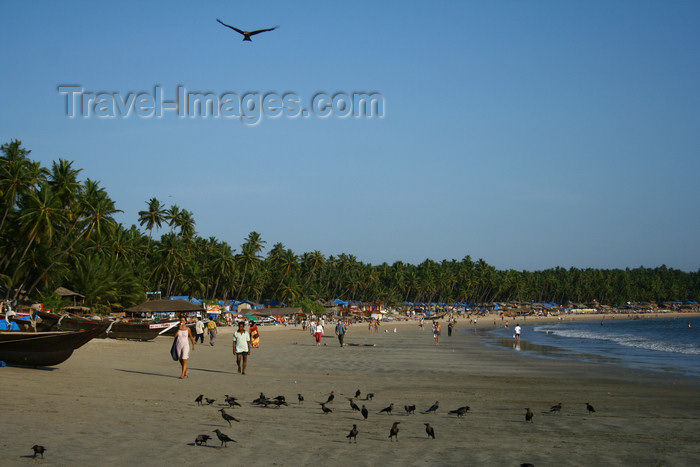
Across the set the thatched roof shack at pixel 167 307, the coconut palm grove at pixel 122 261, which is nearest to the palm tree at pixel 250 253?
the coconut palm grove at pixel 122 261

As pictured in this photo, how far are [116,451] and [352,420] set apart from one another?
13.8ft

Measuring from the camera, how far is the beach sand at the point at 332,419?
25.7ft

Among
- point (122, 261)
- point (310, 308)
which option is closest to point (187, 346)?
point (122, 261)

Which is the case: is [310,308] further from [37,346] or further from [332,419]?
[332,419]

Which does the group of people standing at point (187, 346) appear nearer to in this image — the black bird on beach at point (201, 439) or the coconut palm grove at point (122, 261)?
the black bird on beach at point (201, 439)

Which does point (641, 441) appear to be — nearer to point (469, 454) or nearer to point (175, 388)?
point (469, 454)

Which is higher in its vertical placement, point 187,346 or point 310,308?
point 187,346

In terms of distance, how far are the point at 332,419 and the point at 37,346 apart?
8.64 meters

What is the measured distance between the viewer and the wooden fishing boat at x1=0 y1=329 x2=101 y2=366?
14.7 meters

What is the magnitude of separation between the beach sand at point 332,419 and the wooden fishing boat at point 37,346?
1.10 feet

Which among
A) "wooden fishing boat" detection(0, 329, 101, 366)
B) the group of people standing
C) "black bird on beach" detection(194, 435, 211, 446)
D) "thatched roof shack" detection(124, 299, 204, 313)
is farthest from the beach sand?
"thatched roof shack" detection(124, 299, 204, 313)

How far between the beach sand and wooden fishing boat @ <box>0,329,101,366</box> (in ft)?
1.10

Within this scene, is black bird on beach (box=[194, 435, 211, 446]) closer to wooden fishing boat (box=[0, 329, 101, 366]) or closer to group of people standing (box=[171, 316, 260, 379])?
group of people standing (box=[171, 316, 260, 379])

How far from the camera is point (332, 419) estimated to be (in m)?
10.5
